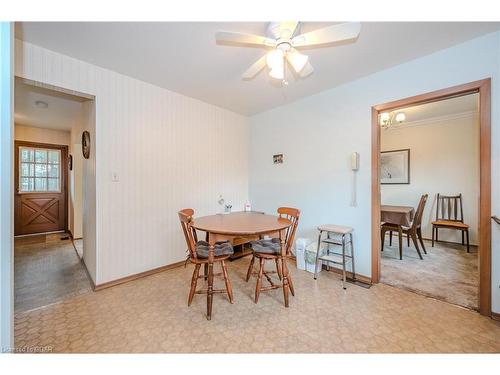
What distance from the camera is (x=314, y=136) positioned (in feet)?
9.87

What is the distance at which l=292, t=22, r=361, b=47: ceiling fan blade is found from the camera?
133 centimetres

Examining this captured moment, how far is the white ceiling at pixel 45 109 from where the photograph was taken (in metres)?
2.72

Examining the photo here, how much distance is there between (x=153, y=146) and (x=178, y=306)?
1.92m

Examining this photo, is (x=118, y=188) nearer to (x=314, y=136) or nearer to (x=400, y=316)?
(x=314, y=136)

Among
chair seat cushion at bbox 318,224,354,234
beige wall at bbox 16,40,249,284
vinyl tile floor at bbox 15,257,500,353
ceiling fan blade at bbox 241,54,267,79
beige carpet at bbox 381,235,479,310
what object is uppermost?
ceiling fan blade at bbox 241,54,267,79

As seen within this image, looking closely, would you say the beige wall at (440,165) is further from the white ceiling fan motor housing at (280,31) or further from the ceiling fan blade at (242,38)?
the ceiling fan blade at (242,38)

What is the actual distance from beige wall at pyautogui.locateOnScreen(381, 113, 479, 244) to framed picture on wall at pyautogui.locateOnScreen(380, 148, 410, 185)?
0.08m

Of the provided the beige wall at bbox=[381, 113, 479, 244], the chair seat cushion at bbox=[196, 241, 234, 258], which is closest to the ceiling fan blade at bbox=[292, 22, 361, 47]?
the chair seat cushion at bbox=[196, 241, 234, 258]

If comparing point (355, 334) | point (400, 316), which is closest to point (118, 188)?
point (355, 334)

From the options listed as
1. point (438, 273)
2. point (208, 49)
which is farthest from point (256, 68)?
point (438, 273)

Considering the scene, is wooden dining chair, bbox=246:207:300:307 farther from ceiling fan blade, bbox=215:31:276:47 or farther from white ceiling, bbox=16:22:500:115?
white ceiling, bbox=16:22:500:115

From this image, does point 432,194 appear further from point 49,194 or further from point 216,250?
point 49,194

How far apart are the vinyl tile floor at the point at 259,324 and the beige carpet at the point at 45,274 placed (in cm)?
22
